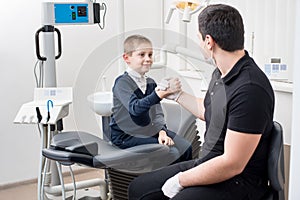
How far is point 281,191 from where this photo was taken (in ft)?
5.24

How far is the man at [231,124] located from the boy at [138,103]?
0.39 m

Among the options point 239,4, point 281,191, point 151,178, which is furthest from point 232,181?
point 239,4

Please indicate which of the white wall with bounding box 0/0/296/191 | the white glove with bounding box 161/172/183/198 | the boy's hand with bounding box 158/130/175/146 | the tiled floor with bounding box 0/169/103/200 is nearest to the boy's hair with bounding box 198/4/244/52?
the white glove with bounding box 161/172/183/198

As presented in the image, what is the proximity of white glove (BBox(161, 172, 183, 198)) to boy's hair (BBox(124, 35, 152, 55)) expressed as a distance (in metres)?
0.70

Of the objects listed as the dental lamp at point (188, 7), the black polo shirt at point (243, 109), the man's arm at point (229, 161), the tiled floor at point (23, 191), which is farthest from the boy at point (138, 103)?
the tiled floor at point (23, 191)

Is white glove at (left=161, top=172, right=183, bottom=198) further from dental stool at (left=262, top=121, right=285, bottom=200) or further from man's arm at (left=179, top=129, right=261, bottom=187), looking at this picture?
dental stool at (left=262, top=121, right=285, bottom=200)

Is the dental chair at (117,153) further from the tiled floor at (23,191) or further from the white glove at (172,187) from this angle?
the tiled floor at (23,191)

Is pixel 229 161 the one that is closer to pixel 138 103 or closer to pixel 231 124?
pixel 231 124

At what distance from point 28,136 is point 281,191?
2106mm

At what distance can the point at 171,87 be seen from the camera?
1.95 m

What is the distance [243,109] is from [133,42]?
0.78 metres

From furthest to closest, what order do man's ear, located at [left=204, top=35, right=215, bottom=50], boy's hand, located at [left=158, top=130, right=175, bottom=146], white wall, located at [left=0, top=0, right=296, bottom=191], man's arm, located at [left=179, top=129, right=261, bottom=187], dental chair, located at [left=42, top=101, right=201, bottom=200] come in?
1. white wall, located at [left=0, top=0, right=296, bottom=191]
2. boy's hand, located at [left=158, top=130, right=175, bottom=146]
3. dental chair, located at [left=42, top=101, right=201, bottom=200]
4. man's ear, located at [left=204, top=35, right=215, bottom=50]
5. man's arm, located at [left=179, top=129, right=261, bottom=187]

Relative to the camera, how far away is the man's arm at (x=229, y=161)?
142cm

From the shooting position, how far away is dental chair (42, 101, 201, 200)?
182 centimetres
